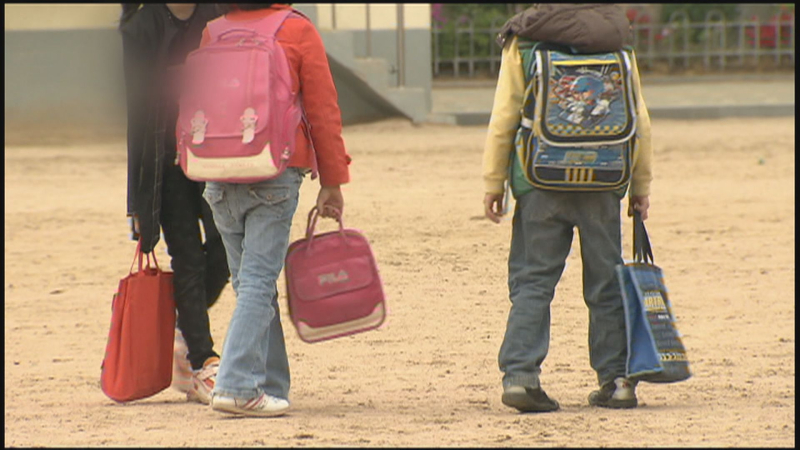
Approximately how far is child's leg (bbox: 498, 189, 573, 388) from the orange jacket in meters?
0.63

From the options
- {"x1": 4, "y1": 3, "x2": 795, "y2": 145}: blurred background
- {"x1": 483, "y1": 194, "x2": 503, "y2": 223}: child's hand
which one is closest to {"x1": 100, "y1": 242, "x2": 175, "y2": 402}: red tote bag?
{"x1": 483, "y1": 194, "x2": 503, "y2": 223}: child's hand

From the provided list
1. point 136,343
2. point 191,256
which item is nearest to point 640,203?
point 191,256

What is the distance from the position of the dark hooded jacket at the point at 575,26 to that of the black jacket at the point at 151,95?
1.14m

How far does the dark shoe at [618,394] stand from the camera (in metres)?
4.66

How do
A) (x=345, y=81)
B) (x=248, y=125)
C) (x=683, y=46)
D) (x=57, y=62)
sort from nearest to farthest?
(x=248, y=125)
(x=57, y=62)
(x=345, y=81)
(x=683, y=46)

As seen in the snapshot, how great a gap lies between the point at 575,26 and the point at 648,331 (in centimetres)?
101

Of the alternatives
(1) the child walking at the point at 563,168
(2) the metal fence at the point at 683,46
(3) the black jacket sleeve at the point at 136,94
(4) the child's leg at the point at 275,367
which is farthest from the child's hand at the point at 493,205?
(2) the metal fence at the point at 683,46

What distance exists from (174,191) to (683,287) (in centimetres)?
319

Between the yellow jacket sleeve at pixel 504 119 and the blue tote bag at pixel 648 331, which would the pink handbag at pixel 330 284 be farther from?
the blue tote bag at pixel 648 331

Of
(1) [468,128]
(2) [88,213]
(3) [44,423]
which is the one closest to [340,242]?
(3) [44,423]

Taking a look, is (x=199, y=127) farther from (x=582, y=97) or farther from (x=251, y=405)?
(x=582, y=97)

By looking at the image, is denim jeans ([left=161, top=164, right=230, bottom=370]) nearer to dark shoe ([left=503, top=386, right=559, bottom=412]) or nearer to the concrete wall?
dark shoe ([left=503, top=386, right=559, bottom=412])

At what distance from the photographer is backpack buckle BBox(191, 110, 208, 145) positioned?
429 cm

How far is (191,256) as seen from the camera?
4.89 meters
